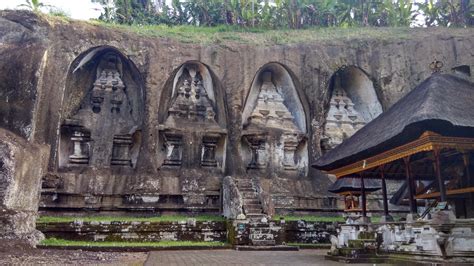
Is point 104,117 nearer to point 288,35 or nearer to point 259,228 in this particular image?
point 259,228

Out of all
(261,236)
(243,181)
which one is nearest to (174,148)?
(243,181)

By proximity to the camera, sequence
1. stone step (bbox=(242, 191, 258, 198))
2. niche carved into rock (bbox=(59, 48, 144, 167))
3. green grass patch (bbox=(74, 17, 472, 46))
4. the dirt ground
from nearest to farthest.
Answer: the dirt ground → stone step (bbox=(242, 191, 258, 198)) → niche carved into rock (bbox=(59, 48, 144, 167)) → green grass patch (bbox=(74, 17, 472, 46))

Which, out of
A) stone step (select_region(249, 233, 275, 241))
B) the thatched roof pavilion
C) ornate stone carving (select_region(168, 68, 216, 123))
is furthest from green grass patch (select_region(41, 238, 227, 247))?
ornate stone carving (select_region(168, 68, 216, 123))

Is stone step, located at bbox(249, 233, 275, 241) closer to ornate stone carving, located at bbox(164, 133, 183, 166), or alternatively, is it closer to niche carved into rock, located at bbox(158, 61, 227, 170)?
niche carved into rock, located at bbox(158, 61, 227, 170)

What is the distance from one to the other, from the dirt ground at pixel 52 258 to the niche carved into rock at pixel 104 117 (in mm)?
8171

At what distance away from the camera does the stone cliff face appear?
16.3 m

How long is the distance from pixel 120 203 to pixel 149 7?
16356mm

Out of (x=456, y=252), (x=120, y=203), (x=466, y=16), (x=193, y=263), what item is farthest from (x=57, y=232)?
(x=466, y=16)

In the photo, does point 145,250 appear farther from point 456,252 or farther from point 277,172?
point 277,172

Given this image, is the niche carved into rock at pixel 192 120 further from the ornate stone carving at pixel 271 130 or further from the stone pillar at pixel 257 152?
the ornate stone carving at pixel 271 130

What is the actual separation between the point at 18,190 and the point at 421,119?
10.1 m

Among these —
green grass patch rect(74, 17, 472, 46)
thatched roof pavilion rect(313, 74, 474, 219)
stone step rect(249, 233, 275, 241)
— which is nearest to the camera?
thatched roof pavilion rect(313, 74, 474, 219)

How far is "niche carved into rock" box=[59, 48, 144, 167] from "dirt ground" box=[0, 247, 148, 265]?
26.8ft

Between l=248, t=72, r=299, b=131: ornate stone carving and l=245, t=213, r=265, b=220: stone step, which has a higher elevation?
l=248, t=72, r=299, b=131: ornate stone carving
